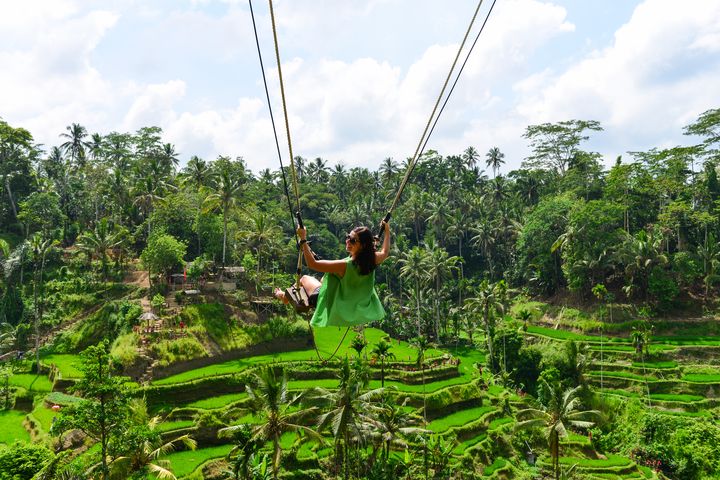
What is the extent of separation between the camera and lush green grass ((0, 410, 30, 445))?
2314cm

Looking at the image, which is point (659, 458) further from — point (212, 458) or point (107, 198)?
point (107, 198)

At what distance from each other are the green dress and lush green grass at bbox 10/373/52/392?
95.6 ft

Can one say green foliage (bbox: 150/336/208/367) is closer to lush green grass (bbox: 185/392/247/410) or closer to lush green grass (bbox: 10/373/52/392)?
lush green grass (bbox: 185/392/247/410)

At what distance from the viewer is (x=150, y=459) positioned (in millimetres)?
18875

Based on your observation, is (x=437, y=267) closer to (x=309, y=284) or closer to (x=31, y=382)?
(x=31, y=382)

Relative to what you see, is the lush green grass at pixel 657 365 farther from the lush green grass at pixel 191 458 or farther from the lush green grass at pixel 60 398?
the lush green grass at pixel 60 398

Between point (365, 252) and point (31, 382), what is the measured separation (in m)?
31.6

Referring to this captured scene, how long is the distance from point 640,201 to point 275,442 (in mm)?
45712

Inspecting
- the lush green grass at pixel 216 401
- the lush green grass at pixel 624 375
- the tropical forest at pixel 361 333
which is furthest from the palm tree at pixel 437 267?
the lush green grass at pixel 216 401

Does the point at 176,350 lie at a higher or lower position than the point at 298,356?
higher

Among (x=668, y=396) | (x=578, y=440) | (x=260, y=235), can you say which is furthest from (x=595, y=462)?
(x=260, y=235)

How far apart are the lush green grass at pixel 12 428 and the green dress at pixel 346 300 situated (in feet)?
76.4

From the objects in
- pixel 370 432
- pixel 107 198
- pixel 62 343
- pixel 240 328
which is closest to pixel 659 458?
pixel 370 432

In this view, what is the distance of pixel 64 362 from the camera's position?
30641 mm
